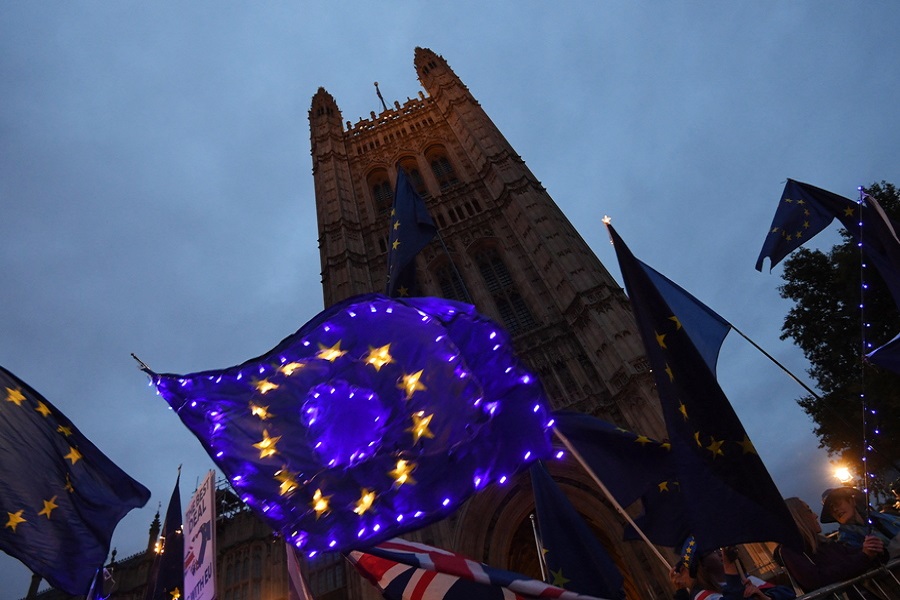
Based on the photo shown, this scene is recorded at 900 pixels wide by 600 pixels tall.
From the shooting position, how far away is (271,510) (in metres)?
4.79

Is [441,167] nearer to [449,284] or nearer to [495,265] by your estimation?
[495,265]

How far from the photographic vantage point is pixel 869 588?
146 inches

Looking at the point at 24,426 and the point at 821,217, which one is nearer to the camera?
the point at 24,426

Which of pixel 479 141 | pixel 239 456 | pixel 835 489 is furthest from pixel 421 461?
pixel 479 141

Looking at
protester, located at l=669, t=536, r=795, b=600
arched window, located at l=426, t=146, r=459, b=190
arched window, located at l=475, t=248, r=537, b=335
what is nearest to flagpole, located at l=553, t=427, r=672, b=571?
protester, located at l=669, t=536, r=795, b=600

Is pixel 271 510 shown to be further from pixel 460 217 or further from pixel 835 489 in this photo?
pixel 460 217


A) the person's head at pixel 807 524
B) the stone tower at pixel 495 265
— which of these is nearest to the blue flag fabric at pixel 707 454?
the person's head at pixel 807 524

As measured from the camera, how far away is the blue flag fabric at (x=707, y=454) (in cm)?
401

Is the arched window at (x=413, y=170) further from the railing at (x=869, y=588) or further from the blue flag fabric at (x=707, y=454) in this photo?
the railing at (x=869, y=588)

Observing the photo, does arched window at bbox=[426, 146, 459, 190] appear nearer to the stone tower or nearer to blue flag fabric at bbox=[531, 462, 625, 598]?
the stone tower

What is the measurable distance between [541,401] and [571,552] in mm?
3682

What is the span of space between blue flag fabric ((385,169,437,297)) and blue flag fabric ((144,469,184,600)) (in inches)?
289

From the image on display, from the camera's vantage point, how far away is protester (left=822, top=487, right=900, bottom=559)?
4428mm

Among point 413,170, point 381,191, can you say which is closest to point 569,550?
point 381,191
